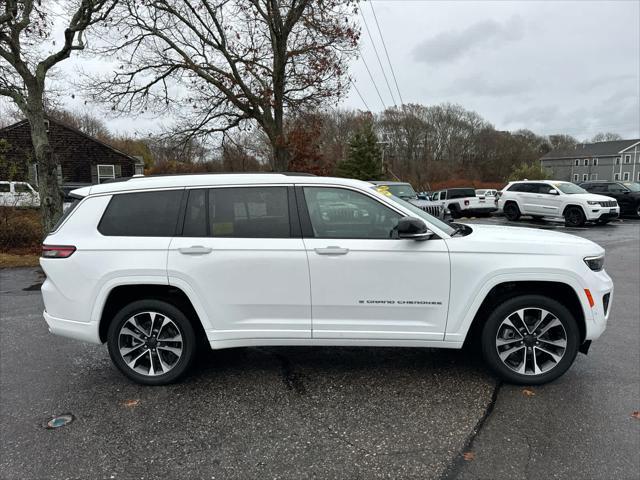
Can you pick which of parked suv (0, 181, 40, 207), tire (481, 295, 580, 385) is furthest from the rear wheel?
parked suv (0, 181, 40, 207)

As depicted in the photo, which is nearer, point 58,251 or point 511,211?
point 58,251

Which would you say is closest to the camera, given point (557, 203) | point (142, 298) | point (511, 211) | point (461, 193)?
point (142, 298)

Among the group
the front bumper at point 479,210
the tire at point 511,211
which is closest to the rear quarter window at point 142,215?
the tire at point 511,211

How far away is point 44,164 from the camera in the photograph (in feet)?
34.5

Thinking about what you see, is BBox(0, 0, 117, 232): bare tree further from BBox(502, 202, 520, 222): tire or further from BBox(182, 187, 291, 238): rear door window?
BBox(502, 202, 520, 222): tire

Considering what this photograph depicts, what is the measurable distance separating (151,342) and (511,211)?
63.4ft

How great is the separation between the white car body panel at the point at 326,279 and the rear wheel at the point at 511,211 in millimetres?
17321

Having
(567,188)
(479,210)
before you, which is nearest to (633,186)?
(567,188)

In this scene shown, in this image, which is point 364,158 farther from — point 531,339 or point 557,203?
point 531,339

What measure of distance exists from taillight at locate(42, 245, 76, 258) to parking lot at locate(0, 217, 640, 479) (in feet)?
3.84

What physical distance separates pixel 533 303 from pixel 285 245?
2107 mm

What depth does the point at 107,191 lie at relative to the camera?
3549mm

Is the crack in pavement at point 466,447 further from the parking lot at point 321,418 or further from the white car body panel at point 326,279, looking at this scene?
the white car body panel at point 326,279

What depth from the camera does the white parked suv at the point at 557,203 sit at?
16.3 meters
